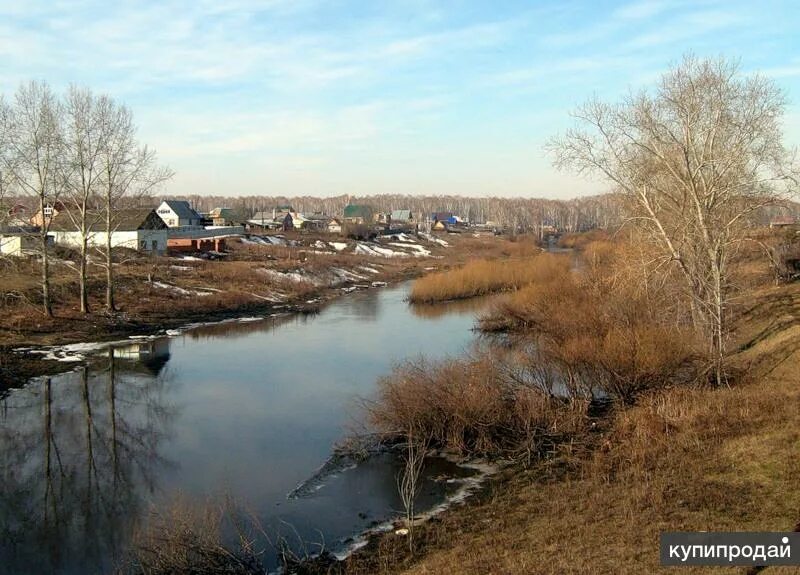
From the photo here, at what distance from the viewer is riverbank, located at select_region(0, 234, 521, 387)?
71.8 ft

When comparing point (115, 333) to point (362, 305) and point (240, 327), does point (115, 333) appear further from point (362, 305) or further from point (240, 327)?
point (362, 305)

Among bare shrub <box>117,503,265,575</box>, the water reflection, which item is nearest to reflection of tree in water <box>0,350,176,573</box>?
bare shrub <box>117,503,265,575</box>

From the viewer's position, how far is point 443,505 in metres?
9.98

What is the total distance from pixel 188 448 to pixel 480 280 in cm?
2699

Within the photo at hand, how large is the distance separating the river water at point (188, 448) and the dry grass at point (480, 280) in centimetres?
1304

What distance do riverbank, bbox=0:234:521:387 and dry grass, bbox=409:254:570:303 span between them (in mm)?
5483

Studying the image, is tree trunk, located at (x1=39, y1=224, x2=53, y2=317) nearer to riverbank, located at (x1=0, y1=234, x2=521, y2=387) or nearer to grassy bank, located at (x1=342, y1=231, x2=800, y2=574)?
riverbank, located at (x1=0, y1=234, x2=521, y2=387)

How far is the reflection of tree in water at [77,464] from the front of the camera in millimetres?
8820

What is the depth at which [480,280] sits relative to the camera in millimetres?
38188

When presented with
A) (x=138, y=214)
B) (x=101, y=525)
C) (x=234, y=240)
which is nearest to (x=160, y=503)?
(x=101, y=525)

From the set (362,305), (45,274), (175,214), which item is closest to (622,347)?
(45,274)

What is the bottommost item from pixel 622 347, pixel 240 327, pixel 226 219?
pixel 240 327

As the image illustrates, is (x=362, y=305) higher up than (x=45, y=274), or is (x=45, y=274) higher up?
(x=45, y=274)

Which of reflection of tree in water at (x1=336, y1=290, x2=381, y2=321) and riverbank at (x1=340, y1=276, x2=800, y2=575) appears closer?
riverbank at (x1=340, y1=276, x2=800, y2=575)
